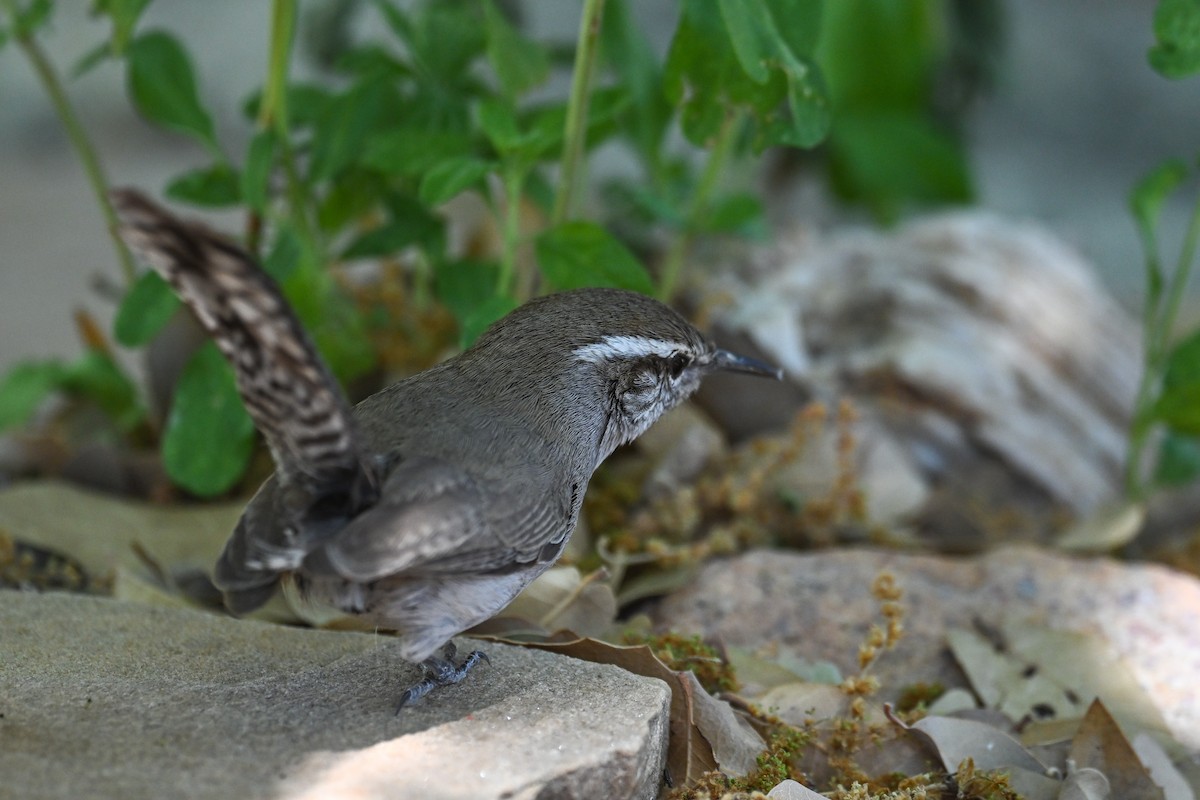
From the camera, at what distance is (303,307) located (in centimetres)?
412

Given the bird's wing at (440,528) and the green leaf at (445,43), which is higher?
the green leaf at (445,43)

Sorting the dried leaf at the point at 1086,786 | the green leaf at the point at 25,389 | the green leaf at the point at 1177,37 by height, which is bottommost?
the dried leaf at the point at 1086,786

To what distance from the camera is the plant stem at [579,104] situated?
3.42 metres

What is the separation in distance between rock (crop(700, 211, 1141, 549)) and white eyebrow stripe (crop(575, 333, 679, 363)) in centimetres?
141

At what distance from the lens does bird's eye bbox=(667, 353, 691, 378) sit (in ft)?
10.6

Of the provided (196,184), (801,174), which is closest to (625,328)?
(196,184)

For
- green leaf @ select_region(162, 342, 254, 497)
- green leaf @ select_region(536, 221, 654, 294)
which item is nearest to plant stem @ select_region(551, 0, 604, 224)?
green leaf @ select_region(536, 221, 654, 294)

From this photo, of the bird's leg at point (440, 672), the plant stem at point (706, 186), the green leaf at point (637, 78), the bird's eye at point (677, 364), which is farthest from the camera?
the green leaf at point (637, 78)

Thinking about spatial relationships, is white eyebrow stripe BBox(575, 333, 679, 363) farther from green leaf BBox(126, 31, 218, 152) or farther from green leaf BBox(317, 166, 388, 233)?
green leaf BBox(126, 31, 218, 152)

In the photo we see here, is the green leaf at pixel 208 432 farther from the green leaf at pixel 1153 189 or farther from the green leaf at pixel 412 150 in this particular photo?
the green leaf at pixel 1153 189

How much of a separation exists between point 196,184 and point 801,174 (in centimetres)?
477

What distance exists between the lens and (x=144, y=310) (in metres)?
3.71

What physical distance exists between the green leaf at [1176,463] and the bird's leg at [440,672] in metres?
3.04

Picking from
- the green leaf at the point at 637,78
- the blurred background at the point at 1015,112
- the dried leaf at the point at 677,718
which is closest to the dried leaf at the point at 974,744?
the dried leaf at the point at 677,718
